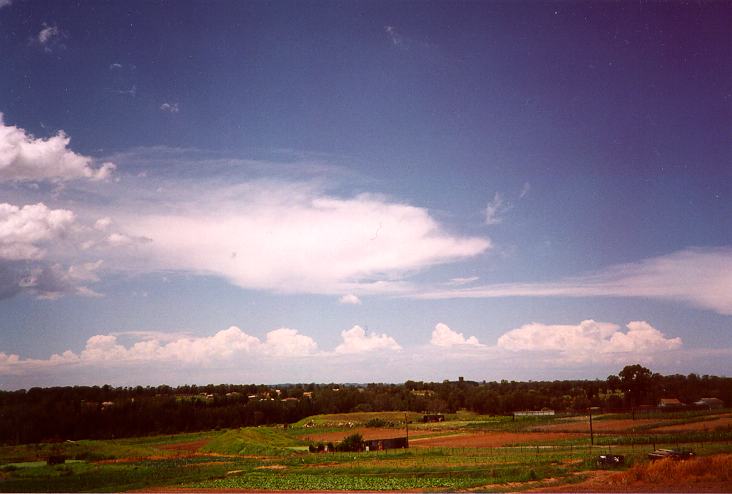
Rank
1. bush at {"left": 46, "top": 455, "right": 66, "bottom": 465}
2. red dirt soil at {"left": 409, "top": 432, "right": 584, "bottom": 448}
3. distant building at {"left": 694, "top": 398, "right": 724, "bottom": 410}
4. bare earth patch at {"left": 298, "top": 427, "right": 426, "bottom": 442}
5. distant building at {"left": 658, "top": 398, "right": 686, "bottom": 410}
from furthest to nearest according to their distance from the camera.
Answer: bare earth patch at {"left": 298, "top": 427, "right": 426, "bottom": 442} → distant building at {"left": 658, "top": 398, "right": 686, "bottom": 410} → distant building at {"left": 694, "top": 398, "right": 724, "bottom": 410} → red dirt soil at {"left": 409, "top": 432, "right": 584, "bottom": 448} → bush at {"left": 46, "top": 455, "right": 66, "bottom": 465}

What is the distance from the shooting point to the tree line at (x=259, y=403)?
70150 millimetres

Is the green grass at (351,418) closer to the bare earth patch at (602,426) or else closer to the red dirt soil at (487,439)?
the red dirt soil at (487,439)

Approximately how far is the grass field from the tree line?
344 inches

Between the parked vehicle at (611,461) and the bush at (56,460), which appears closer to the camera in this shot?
the parked vehicle at (611,461)

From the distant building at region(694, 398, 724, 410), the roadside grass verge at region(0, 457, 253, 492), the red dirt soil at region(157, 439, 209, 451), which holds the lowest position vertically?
the red dirt soil at region(157, 439, 209, 451)

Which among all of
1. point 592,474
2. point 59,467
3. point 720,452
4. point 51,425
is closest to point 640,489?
point 592,474

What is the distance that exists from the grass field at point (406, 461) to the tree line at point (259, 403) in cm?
873

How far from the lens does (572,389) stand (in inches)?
4141

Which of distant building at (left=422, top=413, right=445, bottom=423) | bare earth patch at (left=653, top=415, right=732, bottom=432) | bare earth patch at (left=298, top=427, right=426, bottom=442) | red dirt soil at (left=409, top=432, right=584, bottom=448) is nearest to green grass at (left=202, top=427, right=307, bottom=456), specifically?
bare earth patch at (left=298, top=427, right=426, bottom=442)

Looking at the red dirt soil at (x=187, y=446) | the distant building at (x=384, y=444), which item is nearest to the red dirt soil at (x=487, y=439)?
the distant building at (x=384, y=444)

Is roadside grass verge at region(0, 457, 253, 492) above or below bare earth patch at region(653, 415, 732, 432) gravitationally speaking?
below

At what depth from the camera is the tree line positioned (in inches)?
2762

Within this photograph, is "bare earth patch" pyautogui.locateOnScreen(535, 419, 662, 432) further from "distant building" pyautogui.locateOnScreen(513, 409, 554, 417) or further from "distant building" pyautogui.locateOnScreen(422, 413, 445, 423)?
"distant building" pyautogui.locateOnScreen(422, 413, 445, 423)

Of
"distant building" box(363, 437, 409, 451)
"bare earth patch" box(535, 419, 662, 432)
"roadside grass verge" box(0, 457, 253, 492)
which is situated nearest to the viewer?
"roadside grass verge" box(0, 457, 253, 492)
